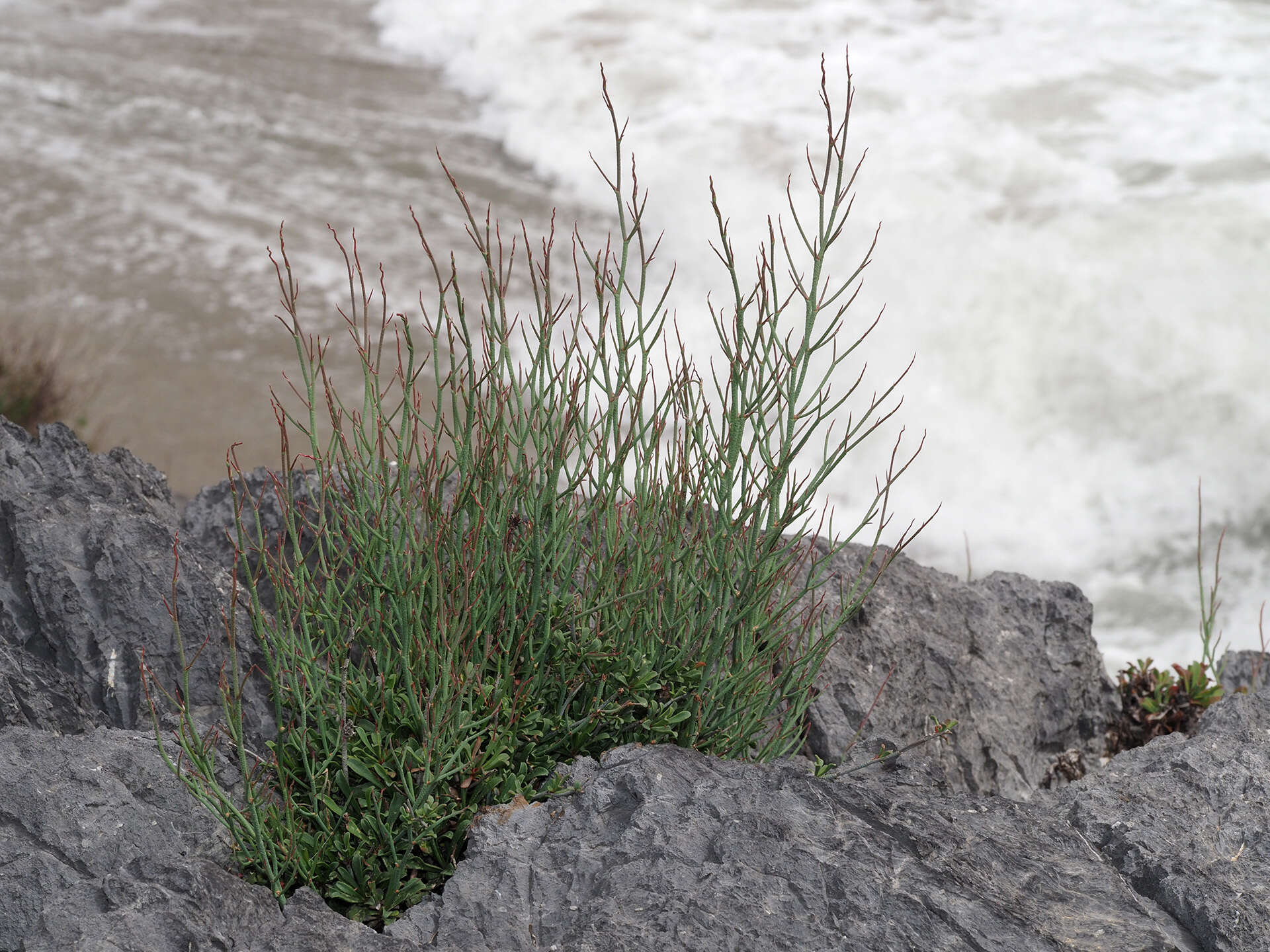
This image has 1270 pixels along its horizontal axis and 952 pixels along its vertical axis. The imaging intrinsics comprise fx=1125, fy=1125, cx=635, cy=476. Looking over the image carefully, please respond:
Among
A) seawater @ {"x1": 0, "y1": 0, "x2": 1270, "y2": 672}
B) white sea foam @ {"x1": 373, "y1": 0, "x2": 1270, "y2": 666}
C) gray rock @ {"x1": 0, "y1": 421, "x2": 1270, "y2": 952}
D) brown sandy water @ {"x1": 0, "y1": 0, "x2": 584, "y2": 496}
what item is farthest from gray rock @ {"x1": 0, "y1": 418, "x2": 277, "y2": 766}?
white sea foam @ {"x1": 373, "y1": 0, "x2": 1270, "y2": 666}

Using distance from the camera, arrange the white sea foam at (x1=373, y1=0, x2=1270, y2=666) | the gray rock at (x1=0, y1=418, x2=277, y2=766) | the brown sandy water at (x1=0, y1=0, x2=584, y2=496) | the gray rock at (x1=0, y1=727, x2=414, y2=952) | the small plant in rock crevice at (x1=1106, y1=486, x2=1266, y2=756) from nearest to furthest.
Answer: the gray rock at (x1=0, y1=727, x2=414, y2=952), the gray rock at (x1=0, y1=418, x2=277, y2=766), the small plant in rock crevice at (x1=1106, y1=486, x2=1266, y2=756), the white sea foam at (x1=373, y1=0, x2=1270, y2=666), the brown sandy water at (x1=0, y1=0, x2=584, y2=496)

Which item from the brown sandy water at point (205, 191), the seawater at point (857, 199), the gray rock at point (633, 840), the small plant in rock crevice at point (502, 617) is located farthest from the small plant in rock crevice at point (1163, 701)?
the brown sandy water at point (205, 191)

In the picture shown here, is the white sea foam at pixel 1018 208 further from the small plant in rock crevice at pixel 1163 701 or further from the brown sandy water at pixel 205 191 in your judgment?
the small plant in rock crevice at pixel 1163 701

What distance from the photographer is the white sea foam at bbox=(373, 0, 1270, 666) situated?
23.4ft

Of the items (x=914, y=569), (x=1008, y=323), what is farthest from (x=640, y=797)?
(x=1008, y=323)

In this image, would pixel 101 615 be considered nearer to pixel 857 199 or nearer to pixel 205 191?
pixel 205 191

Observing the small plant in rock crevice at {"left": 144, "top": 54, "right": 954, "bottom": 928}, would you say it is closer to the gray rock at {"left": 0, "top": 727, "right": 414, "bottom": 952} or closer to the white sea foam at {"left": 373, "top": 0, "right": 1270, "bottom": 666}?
the gray rock at {"left": 0, "top": 727, "right": 414, "bottom": 952}

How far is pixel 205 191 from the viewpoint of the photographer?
9844 millimetres

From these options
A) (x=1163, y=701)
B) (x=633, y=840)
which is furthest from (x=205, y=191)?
(x=633, y=840)

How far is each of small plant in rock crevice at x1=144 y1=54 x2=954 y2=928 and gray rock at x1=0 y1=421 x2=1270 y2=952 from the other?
12 cm

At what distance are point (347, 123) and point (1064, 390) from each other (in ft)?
24.5

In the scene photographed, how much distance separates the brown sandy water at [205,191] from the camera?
7.29 meters

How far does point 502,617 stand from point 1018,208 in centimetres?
818

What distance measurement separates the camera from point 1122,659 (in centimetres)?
594
